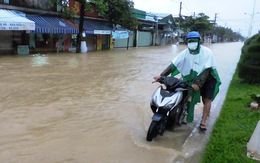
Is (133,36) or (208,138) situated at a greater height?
(133,36)

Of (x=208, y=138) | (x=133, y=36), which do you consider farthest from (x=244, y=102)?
(x=133, y=36)

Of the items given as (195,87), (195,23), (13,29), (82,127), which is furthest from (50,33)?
(195,23)

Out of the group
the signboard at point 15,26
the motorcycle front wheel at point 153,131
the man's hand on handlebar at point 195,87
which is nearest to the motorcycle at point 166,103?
the motorcycle front wheel at point 153,131

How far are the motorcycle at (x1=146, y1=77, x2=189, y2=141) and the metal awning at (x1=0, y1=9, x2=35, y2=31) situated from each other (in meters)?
13.6

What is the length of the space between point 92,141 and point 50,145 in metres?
0.61

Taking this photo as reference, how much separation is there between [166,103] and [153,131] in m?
0.47

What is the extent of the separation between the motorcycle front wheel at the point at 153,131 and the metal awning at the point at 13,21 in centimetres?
1369

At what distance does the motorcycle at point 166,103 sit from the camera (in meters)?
3.98

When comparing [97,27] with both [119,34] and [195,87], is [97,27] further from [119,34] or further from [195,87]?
[195,87]

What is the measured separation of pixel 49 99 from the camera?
6559 mm

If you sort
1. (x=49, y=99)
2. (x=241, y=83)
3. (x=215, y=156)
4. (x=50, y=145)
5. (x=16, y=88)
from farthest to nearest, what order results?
(x=241, y=83), (x=16, y=88), (x=49, y=99), (x=50, y=145), (x=215, y=156)

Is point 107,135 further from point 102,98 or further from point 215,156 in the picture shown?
point 102,98

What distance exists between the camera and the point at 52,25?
19297mm

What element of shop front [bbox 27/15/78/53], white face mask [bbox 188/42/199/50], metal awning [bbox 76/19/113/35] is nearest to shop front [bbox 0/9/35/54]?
shop front [bbox 27/15/78/53]
